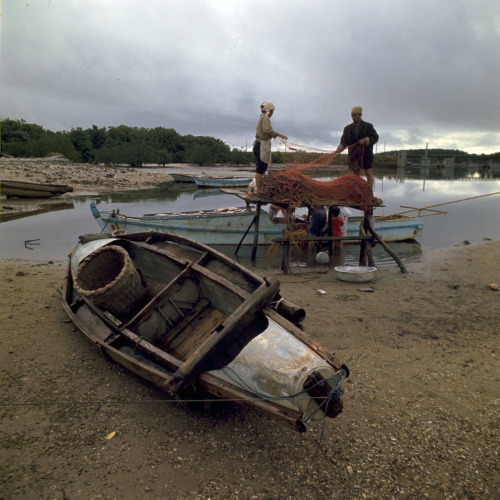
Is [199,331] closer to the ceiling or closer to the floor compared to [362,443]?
closer to the ceiling

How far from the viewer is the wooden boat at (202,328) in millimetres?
3033

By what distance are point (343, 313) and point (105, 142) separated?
223 ft

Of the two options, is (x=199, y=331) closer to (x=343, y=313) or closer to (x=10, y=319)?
(x=343, y=313)

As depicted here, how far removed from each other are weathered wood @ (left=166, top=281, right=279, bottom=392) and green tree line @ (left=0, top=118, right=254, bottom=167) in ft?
154

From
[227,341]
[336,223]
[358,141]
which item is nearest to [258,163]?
[358,141]

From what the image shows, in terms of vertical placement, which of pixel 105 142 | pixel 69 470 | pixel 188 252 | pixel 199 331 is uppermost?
pixel 105 142

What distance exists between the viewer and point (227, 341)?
340cm

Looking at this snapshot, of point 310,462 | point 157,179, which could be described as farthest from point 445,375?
point 157,179

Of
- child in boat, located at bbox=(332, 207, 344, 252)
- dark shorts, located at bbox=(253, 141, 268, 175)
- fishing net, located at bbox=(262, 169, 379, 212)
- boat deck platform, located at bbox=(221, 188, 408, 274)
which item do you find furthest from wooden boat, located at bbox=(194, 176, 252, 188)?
fishing net, located at bbox=(262, 169, 379, 212)

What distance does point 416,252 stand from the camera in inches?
516

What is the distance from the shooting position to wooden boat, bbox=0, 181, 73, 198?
2042 centimetres

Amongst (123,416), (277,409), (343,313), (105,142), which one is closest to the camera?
(277,409)

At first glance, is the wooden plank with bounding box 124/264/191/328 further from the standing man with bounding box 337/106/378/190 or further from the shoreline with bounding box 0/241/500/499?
the standing man with bounding box 337/106/378/190

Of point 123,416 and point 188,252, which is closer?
point 123,416
